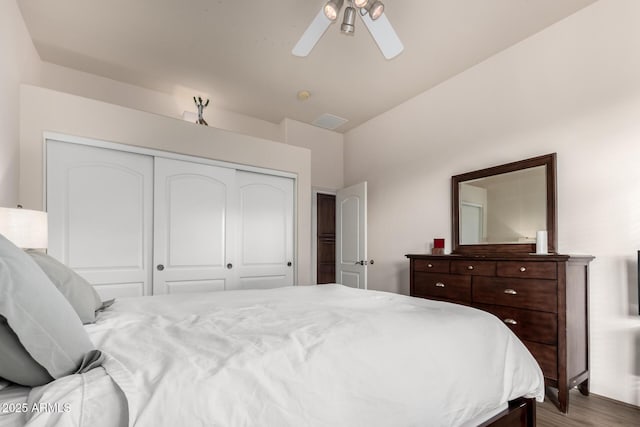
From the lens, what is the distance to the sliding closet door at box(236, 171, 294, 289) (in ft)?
11.3

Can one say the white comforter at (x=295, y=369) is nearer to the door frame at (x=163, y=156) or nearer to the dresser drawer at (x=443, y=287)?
the dresser drawer at (x=443, y=287)

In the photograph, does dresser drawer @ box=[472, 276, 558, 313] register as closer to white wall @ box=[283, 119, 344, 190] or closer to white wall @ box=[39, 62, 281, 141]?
white wall @ box=[283, 119, 344, 190]

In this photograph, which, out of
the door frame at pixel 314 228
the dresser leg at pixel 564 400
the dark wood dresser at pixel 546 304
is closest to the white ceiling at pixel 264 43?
the door frame at pixel 314 228

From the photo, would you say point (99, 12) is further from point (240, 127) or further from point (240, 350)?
point (240, 350)

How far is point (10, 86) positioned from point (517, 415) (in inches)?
138

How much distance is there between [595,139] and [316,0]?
2.27 metres

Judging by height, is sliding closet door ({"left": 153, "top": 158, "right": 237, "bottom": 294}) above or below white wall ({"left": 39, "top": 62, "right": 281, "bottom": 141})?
below

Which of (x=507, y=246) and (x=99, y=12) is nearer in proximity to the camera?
(x=99, y=12)

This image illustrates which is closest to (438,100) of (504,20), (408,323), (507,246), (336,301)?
(504,20)

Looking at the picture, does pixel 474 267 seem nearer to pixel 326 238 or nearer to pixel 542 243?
pixel 542 243

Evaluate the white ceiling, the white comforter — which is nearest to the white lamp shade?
the white comforter

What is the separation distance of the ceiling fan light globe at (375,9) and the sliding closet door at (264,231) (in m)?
2.11

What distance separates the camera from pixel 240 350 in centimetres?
83

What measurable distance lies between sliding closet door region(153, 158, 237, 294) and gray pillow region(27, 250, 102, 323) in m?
1.77
